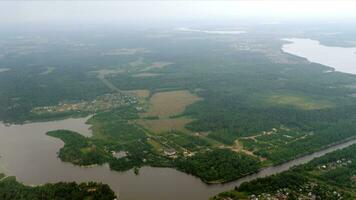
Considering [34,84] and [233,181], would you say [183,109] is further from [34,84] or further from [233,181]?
[34,84]

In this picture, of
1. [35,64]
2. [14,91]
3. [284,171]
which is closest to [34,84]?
[14,91]

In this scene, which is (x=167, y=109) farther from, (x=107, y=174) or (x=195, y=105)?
(x=107, y=174)

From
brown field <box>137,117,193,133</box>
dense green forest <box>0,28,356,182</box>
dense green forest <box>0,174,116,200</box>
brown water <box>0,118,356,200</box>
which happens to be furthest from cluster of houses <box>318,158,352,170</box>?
dense green forest <box>0,174,116,200</box>

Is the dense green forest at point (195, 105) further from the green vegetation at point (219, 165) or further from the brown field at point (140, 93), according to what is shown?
the brown field at point (140, 93)

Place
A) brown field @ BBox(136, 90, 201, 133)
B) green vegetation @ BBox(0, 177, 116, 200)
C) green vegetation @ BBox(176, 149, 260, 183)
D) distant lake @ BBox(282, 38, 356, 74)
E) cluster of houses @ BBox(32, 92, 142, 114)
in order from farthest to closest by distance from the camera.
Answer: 1. distant lake @ BBox(282, 38, 356, 74)
2. cluster of houses @ BBox(32, 92, 142, 114)
3. brown field @ BBox(136, 90, 201, 133)
4. green vegetation @ BBox(176, 149, 260, 183)
5. green vegetation @ BBox(0, 177, 116, 200)

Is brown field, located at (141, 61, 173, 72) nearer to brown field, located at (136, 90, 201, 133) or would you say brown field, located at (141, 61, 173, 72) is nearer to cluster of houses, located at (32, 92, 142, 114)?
brown field, located at (136, 90, 201, 133)

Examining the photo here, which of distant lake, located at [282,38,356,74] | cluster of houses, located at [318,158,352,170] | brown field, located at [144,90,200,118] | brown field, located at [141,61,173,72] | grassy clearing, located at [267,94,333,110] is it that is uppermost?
distant lake, located at [282,38,356,74]

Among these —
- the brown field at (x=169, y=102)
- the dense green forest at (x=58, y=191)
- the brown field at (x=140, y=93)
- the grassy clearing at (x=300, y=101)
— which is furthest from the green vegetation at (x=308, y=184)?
the brown field at (x=140, y=93)
